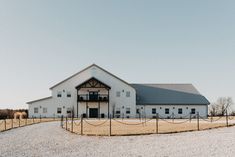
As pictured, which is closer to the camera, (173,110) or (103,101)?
(103,101)

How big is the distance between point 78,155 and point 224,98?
96439 millimetres

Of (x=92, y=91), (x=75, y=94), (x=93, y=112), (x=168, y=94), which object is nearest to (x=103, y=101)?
(x=92, y=91)

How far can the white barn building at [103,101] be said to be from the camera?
55.4 meters

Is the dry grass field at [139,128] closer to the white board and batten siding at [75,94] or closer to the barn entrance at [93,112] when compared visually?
the barn entrance at [93,112]

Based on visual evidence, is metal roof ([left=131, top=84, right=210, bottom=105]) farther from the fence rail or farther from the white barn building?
the fence rail

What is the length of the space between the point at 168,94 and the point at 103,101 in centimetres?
1315

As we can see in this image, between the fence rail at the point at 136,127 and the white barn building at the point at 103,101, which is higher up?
the white barn building at the point at 103,101

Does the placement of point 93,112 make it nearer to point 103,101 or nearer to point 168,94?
point 103,101

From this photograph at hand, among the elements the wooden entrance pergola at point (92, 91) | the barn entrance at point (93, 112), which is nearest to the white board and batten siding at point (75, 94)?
the barn entrance at point (93, 112)

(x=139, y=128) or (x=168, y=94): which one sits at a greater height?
(x=168, y=94)

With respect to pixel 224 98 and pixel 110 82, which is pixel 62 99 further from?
pixel 224 98

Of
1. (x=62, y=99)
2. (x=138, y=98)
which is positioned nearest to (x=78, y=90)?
(x=62, y=99)

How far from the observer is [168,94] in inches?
2399

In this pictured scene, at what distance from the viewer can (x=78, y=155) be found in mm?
11711
